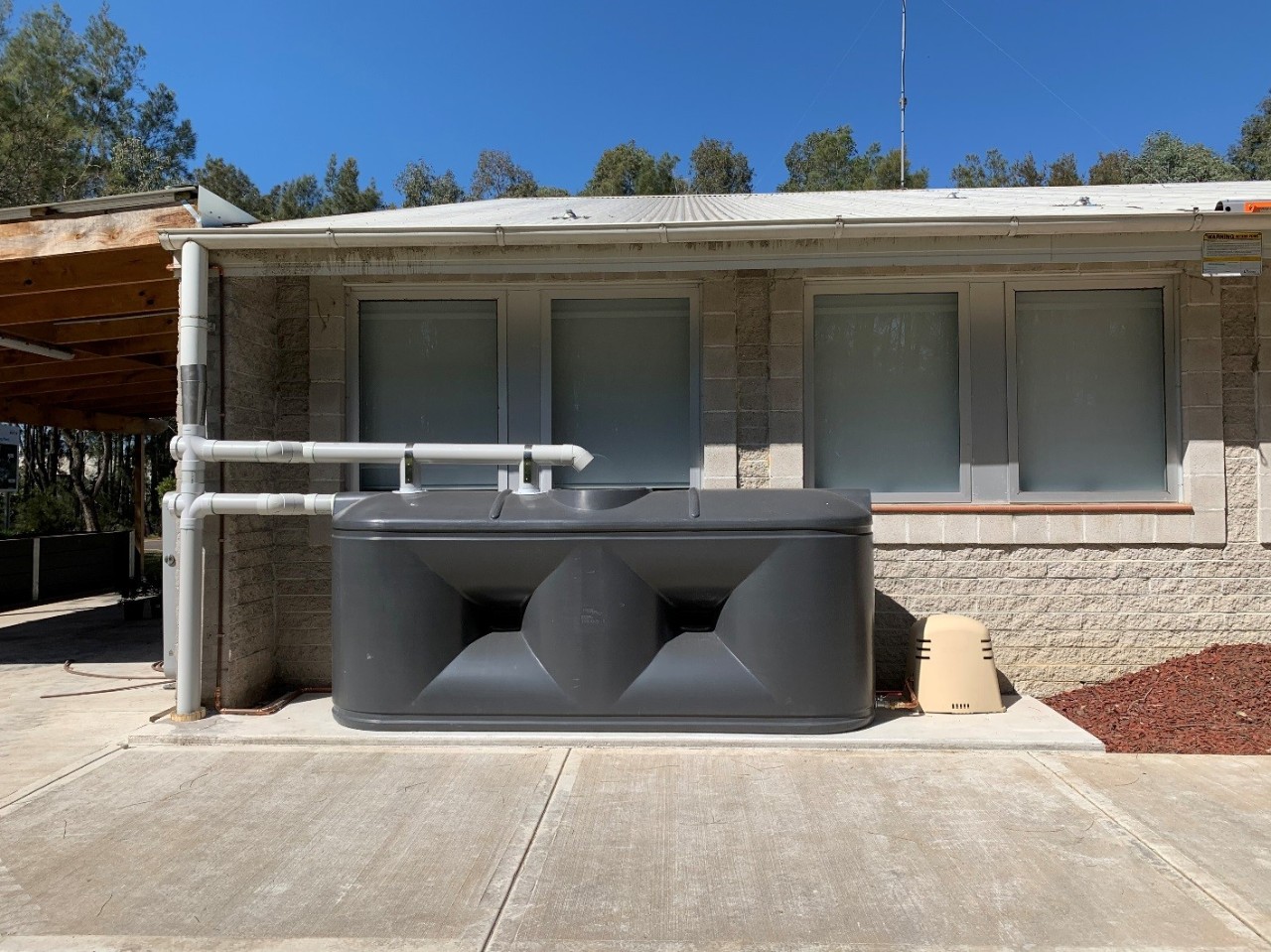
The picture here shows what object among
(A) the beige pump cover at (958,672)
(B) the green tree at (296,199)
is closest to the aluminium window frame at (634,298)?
(A) the beige pump cover at (958,672)

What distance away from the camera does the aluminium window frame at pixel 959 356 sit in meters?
6.21

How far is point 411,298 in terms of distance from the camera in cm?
643

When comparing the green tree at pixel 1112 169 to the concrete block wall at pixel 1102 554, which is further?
the green tree at pixel 1112 169

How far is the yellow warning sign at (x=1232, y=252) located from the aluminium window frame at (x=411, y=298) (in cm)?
446

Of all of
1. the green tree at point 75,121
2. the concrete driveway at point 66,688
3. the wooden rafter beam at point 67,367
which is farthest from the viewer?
the green tree at point 75,121

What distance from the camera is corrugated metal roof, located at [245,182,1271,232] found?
539 cm

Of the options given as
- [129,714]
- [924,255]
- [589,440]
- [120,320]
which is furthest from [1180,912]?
[120,320]

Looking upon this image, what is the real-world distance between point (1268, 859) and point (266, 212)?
138 ft

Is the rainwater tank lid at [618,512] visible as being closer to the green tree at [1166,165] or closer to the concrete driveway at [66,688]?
the concrete driveway at [66,688]

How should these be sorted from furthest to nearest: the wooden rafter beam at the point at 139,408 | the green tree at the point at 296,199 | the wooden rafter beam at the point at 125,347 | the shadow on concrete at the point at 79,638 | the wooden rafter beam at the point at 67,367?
the green tree at the point at 296,199 < the wooden rafter beam at the point at 139,408 < the wooden rafter beam at the point at 67,367 < the wooden rafter beam at the point at 125,347 < the shadow on concrete at the point at 79,638

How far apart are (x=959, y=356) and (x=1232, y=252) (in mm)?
1666

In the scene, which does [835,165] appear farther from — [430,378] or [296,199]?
[430,378]

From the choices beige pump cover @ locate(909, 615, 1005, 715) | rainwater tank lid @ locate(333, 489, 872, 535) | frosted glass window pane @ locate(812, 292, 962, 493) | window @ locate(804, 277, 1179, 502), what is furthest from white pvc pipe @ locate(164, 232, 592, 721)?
beige pump cover @ locate(909, 615, 1005, 715)

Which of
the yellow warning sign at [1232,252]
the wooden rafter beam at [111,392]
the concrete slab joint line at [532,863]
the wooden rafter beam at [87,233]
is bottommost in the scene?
the concrete slab joint line at [532,863]
